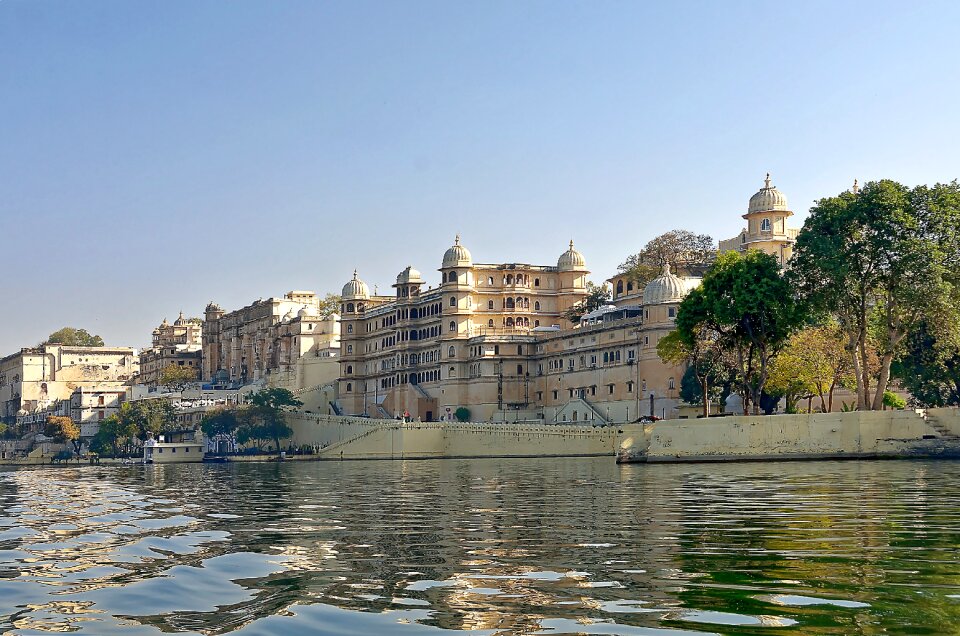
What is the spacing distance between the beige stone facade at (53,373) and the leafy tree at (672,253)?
A: 8474 centimetres

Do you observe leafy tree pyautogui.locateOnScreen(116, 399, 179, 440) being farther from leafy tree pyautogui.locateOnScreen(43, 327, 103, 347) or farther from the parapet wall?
leafy tree pyautogui.locateOnScreen(43, 327, 103, 347)

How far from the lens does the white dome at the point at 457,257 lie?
3681 inches

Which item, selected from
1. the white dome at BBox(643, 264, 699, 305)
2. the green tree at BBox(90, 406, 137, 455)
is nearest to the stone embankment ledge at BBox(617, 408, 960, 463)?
the white dome at BBox(643, 264, 699, 305)

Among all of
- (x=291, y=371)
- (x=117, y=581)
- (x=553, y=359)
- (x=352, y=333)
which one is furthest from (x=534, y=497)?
(x=291, y=371)

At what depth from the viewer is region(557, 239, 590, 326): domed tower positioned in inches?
3844

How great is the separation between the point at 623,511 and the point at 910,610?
12.6m

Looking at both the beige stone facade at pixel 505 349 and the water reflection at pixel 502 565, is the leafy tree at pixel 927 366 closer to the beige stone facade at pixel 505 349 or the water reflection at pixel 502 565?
the beige stone facade at pixel 505 349

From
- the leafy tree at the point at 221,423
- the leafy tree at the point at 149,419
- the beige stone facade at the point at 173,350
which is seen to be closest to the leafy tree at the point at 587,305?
the leafy tree at the point at 221,423

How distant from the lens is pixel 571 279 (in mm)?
98000

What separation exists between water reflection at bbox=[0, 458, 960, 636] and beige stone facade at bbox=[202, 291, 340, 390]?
86.3 meters

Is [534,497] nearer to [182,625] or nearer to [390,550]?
[390,550]

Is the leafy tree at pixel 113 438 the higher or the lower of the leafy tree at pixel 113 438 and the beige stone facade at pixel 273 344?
the lower

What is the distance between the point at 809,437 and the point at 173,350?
361 ft

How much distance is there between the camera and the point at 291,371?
117312mm
